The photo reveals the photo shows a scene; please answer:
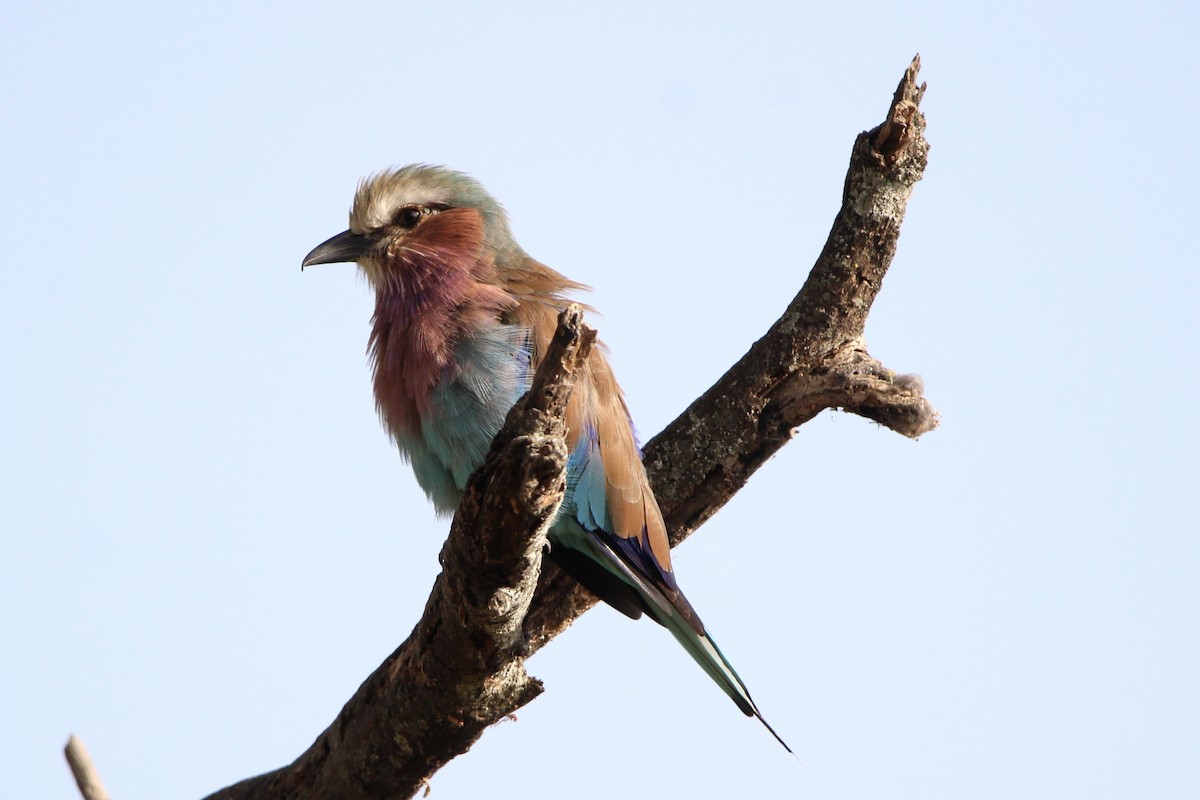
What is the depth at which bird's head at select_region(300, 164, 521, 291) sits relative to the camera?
510 centimetres

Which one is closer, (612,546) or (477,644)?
(477,644)

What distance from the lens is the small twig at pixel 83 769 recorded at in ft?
13.0

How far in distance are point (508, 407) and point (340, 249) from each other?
1486 millimetres

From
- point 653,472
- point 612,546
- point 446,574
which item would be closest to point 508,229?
point 653,472

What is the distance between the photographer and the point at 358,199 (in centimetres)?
537

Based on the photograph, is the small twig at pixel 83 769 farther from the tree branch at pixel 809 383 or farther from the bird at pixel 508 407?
the tree branch at pixel 809 383

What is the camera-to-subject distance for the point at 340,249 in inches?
209

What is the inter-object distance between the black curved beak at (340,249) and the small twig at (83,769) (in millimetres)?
2192

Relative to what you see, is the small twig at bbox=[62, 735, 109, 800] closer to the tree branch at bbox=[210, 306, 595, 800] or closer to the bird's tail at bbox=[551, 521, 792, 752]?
the tree branch at bbox=[210, 306, 595, 800]

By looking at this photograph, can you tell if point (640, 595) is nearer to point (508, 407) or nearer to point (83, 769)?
point (508, 407)

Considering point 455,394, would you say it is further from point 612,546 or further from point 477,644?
point 477,644

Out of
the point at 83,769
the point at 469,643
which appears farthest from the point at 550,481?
the point at 83,769

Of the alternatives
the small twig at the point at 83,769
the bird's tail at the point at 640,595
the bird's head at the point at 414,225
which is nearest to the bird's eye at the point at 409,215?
the bird's head at the point at 414,225

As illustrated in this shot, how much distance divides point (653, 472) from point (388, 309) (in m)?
1.22
